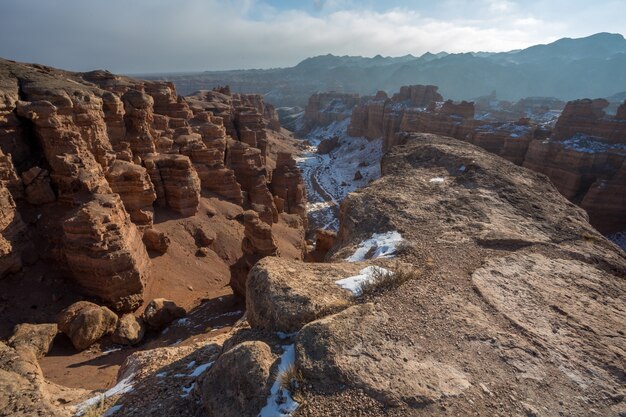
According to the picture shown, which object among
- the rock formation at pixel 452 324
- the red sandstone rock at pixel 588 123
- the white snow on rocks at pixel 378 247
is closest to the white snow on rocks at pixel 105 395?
the rock formation at pixel 452 324

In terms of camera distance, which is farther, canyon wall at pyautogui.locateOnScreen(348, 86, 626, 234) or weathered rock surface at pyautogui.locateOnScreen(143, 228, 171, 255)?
canyon wall at pyautogui.locateOnScreen(348, 86, 626, 234)

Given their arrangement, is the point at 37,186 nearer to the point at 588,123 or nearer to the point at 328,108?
the point at 588,123

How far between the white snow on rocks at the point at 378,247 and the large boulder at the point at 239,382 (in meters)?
3.41

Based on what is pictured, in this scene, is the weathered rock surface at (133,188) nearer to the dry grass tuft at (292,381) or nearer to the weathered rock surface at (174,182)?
the weathered rock surface at (174,182)

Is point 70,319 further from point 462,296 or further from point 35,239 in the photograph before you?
point 462,296

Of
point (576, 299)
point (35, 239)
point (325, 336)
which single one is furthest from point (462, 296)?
point (35, 239)

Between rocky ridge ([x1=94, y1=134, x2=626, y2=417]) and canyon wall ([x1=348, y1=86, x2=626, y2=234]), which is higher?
rocky ridge ([x1=94, y1=134, x2=626, y2=417])

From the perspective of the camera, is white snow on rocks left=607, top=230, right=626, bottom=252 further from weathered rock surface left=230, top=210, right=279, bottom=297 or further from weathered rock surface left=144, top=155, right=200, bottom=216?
weathered rock surface left=144, top=155, right=200, bottom=216

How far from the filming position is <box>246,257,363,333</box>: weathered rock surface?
15.6 ft

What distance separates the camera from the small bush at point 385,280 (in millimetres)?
5465

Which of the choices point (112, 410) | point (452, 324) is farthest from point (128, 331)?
point (452, 324)

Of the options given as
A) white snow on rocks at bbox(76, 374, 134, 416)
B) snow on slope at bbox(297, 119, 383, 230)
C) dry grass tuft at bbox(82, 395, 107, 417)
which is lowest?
snow on slope at bbox(297, 119, 383, 230)

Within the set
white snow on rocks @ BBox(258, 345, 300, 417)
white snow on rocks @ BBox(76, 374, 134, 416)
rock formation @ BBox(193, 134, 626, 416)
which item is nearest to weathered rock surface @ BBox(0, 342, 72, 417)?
white snow on rocks @ BBox(76, 374, 134, 416)

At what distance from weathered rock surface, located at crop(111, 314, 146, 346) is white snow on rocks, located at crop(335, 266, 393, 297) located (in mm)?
9805
